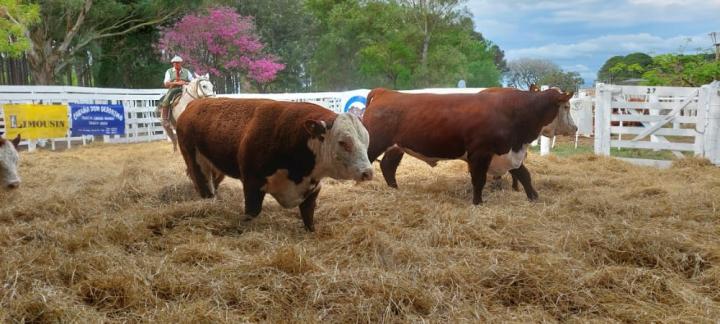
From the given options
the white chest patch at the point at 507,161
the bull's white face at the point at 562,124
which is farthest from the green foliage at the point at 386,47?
the white chest patch at the point at 507,161

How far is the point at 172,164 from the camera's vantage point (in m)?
8.85

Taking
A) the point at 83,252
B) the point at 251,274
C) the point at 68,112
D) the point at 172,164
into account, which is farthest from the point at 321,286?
the point at 68,112

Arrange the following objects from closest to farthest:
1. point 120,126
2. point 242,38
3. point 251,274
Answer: point 251,274 → point 120,126 → point 242,38

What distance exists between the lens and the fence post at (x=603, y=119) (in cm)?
966

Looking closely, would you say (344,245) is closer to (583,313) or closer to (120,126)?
(583,313)

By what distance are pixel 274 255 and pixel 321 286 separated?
0.52 metres

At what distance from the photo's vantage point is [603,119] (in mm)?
→ 9680

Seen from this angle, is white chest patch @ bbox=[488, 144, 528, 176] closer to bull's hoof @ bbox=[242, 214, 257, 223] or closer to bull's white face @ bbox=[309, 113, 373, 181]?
bull's white face @ bbox=[309, 113, 373, 181]

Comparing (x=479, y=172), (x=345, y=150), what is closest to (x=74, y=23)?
(x=479, y=172)

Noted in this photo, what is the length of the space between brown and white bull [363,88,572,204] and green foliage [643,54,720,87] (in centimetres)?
959

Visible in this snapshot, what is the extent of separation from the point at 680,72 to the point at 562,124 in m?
10.1

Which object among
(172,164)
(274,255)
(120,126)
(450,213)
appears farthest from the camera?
(120,126)

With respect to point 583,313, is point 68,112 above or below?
above

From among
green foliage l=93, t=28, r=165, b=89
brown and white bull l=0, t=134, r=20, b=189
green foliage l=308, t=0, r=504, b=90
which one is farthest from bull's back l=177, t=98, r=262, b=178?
green foliage l=308, t=0, r=504, b=90
